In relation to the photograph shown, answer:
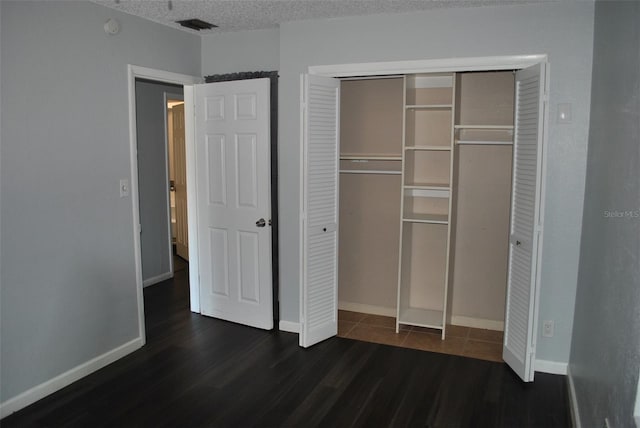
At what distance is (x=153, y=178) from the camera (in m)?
5.54

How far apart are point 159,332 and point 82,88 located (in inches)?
82.1

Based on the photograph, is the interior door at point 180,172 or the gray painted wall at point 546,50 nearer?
the gray painted wall at point 546,50

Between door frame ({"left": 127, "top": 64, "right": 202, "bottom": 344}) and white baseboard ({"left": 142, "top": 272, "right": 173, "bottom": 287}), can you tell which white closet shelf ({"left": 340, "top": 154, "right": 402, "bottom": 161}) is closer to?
door frame ({"left": 127, "top": 64, "right": 202, "bottom": 344})

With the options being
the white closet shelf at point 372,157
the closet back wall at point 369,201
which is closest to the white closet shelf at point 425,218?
the closet back wall at point 369,201

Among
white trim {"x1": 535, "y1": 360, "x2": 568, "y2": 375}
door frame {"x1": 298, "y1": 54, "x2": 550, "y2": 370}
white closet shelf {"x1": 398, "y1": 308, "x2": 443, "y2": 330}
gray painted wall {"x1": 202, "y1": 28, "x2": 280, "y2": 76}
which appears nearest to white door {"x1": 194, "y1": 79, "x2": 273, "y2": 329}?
gray painted wall {"x1": 202, "y1": 28, "x2": 280, "y2": 76}

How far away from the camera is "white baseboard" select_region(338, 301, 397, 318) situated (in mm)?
4738

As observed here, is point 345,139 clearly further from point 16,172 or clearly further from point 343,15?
point 16,172

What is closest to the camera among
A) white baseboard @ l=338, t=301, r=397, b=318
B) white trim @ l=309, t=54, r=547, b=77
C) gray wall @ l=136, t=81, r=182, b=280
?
white trim @ l=309, t=54, r=547, b=77

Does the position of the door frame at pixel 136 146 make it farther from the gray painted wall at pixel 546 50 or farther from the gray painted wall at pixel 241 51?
the gray painted wall at pixel 546 50

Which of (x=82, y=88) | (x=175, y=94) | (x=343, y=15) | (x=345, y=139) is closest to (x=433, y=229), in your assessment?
(x=345, y=139)

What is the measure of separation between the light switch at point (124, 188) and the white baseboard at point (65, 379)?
114 cm

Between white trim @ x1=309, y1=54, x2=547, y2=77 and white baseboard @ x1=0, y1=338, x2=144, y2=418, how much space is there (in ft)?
8.47

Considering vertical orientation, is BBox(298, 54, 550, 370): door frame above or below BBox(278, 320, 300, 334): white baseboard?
above

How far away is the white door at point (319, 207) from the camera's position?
3.75 m
